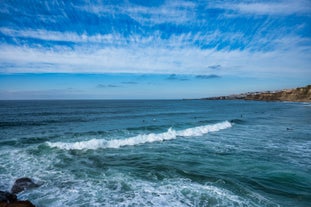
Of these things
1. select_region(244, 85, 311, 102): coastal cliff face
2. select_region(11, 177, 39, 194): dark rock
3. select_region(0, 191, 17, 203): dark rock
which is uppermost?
select_region(244, 85, 311, 102): coastal cliff face

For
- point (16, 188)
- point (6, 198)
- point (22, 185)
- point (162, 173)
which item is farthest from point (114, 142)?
point (6, 198)

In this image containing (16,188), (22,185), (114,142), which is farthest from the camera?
(114,142)

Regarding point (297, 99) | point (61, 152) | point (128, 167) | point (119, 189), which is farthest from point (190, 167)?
point (297, 99)

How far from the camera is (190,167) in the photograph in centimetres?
1355

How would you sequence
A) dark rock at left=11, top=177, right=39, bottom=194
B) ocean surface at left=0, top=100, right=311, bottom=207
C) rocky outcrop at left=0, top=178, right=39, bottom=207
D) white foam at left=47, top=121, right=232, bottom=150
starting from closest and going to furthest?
rocky outcrop at left=0, top=178, right=39, bottom=207 → ocean surface at left=0, top=100, right=311, bottom=207 → dark rock at left=11, top=177, right=39, bottom=194 → white foam at left=47, top=121, right=232, bottom=150

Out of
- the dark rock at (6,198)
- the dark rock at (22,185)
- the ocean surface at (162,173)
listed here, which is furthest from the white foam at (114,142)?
the dark rock at (6,198)

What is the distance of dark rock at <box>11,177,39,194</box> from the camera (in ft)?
32.7

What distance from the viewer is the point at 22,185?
1032 cm

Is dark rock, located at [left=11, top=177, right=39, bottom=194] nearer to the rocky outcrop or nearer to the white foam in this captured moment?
the rocky outcrop

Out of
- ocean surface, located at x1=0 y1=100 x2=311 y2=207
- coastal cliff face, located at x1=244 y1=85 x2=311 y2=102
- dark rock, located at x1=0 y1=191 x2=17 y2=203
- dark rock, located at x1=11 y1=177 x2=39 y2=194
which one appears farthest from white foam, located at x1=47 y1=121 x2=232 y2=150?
coastal cliff face, located at x1=244 y1=85 x2=311 y2=102

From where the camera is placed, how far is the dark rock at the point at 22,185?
32.7ft

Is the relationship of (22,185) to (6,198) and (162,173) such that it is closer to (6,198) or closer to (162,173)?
(6,198)

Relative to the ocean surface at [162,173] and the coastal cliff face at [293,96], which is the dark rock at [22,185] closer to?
the ocean surface at [162,173]

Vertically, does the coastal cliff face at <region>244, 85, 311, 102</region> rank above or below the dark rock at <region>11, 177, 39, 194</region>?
above
